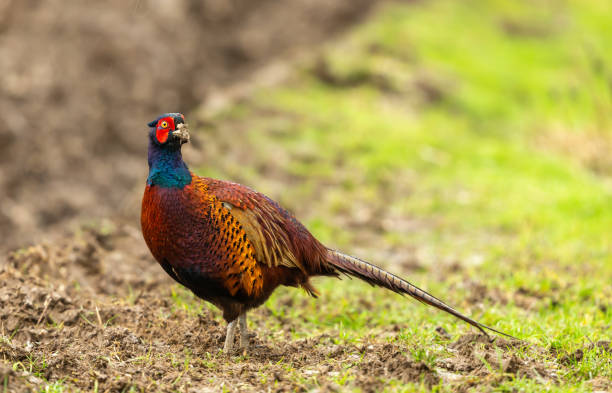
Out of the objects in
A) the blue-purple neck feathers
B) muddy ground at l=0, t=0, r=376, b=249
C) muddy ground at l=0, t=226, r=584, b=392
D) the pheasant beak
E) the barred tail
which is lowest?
muddy ground at l=0, t=226, r=584, b=392

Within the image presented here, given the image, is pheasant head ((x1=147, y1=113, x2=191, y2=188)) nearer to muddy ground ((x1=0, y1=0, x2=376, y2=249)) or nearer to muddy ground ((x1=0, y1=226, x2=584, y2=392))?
muddy ground ((x1=0, y1=226, x2=584, y2=392))

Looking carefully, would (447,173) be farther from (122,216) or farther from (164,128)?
(164,128)

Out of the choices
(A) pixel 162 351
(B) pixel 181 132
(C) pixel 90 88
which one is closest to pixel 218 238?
(B) pixel 181 132

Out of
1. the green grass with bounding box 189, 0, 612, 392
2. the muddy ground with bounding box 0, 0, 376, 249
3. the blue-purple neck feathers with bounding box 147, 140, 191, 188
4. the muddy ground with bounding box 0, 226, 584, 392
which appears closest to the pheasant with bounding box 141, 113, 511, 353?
the blue-purple neck feathers with bounding box 147, 140, 191, 188

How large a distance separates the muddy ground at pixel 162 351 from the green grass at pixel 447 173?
0.53 feet

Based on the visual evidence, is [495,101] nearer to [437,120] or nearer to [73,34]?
[437,120]

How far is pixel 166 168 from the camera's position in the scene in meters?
3.86

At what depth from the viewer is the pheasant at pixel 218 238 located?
Answer: 3793 millimetres

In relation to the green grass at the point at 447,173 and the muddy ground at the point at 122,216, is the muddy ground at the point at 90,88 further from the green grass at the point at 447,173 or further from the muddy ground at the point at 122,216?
the green grass at the point at 447,173

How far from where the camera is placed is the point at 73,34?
10.9m

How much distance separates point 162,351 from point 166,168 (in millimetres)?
1027

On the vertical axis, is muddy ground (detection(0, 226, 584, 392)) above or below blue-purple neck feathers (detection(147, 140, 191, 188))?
below

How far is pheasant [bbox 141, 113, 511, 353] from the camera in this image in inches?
149

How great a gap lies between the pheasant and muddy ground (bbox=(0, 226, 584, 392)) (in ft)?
0.88
